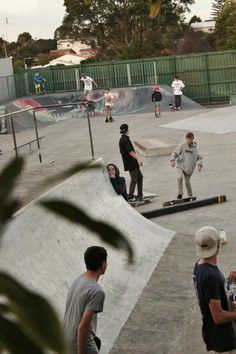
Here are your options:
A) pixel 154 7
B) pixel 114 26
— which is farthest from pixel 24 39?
pixel 154 7

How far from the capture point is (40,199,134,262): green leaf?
2.59ft

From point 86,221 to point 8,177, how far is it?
4.1 inches

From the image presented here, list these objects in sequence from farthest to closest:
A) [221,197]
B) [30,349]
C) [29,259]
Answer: [221,197]
[29,259]
[30,349]

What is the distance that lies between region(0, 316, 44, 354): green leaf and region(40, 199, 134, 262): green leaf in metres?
0.14

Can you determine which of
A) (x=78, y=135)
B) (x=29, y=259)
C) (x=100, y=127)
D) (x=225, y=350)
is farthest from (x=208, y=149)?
(x=225, y=350)

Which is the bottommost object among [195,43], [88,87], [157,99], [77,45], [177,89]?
[157,99]

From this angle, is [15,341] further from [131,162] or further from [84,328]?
[131,162]

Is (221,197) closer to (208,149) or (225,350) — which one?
(208,149)

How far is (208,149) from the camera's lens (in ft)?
61.5

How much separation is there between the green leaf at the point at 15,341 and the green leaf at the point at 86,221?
140 millimetres

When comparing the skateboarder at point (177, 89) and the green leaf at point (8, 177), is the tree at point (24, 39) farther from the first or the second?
the green leaf at point (8, 177)

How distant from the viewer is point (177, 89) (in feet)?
94.6

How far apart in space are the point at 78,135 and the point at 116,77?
11.2m

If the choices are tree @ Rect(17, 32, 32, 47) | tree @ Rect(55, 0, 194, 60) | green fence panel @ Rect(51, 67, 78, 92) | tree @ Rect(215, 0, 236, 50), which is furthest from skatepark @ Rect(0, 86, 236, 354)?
tree @ Rect(17, 32, 32, 47)
